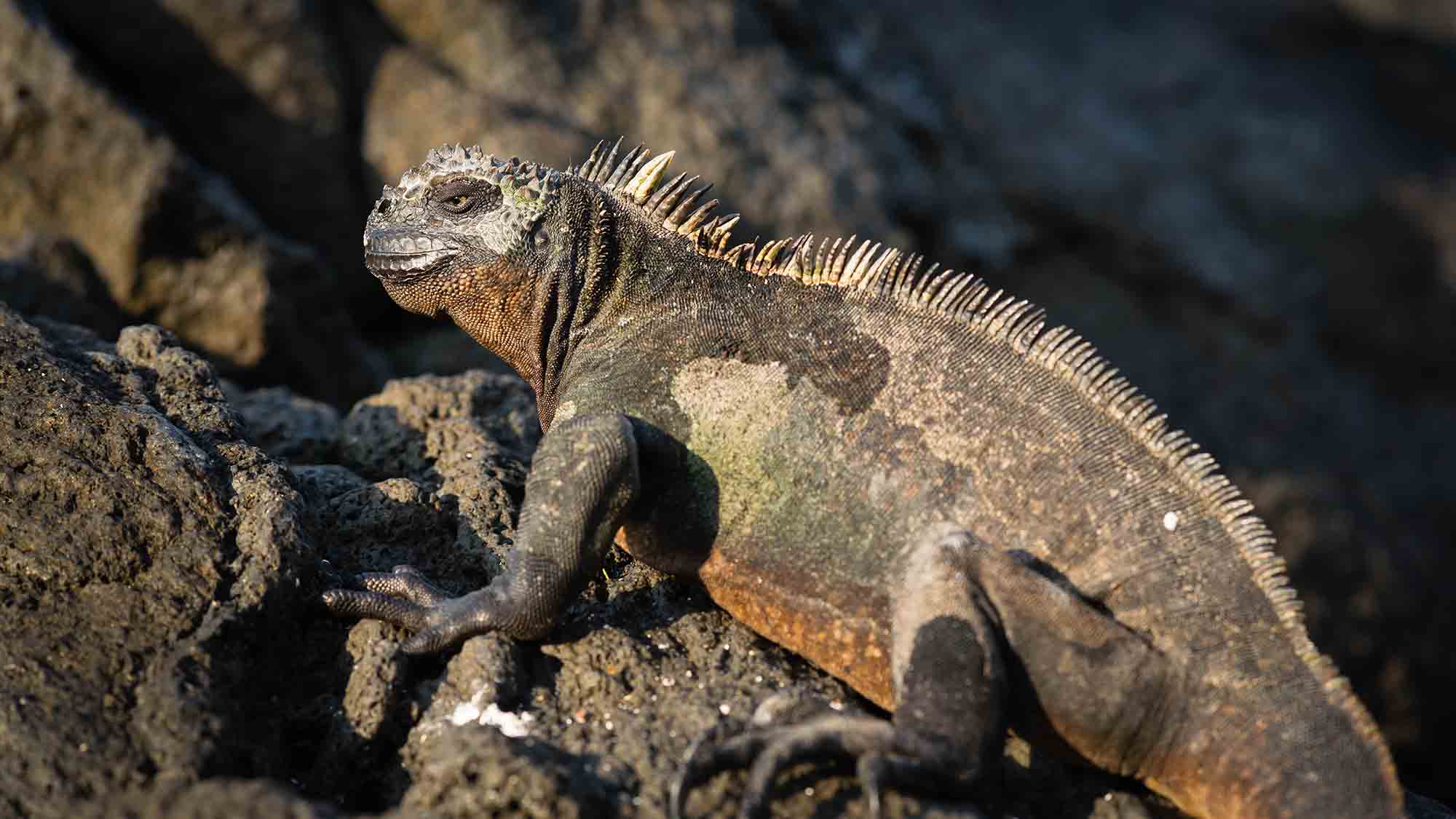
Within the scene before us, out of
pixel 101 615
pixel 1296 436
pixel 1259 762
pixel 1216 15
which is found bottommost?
pixel 101 615

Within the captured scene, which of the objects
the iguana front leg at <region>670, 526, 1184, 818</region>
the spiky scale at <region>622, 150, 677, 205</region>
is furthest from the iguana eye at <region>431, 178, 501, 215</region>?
the iguana front leg at <region>670, 526, 1184, 818</region>

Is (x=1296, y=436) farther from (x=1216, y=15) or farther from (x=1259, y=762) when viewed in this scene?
(x=1259, y=762)

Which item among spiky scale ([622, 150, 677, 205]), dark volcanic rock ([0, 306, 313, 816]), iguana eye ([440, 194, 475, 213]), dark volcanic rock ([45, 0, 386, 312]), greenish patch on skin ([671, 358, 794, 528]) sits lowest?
dark volcanic rock ([0, 306, 313, 816])

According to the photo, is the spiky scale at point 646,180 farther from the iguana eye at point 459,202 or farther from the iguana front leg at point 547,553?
the iguana front leg at point 547,553

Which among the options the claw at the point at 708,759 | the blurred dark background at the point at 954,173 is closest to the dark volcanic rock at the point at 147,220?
the blurred dark background at the point at 954,173

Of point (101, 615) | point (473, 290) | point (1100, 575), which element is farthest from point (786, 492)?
point (101, 615)

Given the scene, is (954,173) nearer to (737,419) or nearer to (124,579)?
(737,419)

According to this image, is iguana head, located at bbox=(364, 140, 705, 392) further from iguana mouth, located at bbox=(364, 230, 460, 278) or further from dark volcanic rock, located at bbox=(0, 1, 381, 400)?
dark volcanic rock, located at bbox=(0, 1, 381, 400)
